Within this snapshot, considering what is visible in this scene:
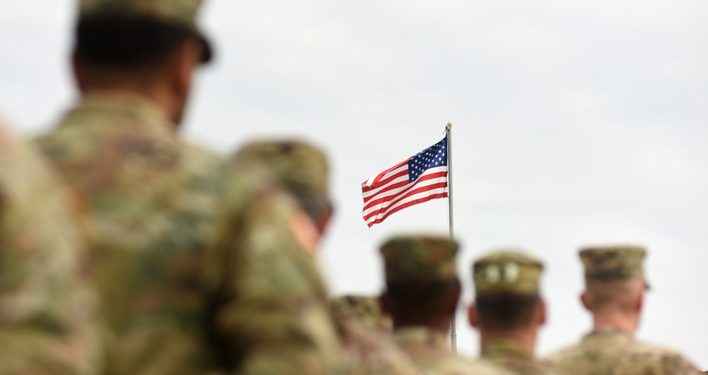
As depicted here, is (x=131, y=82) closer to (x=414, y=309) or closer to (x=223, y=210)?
(x=223, y=210)

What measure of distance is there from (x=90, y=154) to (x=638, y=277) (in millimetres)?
7251

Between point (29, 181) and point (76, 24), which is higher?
point (76, 24)

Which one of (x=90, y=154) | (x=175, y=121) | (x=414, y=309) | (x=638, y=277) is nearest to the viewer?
(x=90, y=154)

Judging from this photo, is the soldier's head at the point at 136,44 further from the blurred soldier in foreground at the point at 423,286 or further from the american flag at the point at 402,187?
the american flag at the point at 402,187

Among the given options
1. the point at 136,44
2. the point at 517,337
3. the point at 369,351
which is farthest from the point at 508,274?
the point at 136,44

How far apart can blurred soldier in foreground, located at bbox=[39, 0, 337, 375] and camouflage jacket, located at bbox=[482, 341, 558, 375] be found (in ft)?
14.9

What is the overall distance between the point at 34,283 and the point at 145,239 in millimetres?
801

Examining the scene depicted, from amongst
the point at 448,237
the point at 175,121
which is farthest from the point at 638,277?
the point at 175,121

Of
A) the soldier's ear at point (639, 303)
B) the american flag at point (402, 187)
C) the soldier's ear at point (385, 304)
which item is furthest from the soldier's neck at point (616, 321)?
the american flag at point (402, 187)

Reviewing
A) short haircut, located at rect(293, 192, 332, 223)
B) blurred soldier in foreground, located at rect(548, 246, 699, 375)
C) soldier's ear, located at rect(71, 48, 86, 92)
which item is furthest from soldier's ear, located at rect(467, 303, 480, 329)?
soldier's ear, located at rect(71, 48, 86, 92)

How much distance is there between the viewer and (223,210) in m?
4.62

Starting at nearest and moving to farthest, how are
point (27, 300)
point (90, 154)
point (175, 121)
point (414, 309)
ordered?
1. point (27, 300)
2. point (90, 154)
3. point (175, 121)
4. point (414, 309)

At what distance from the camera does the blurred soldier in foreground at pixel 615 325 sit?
420 inches

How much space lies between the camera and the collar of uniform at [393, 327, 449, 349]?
7535 mm
